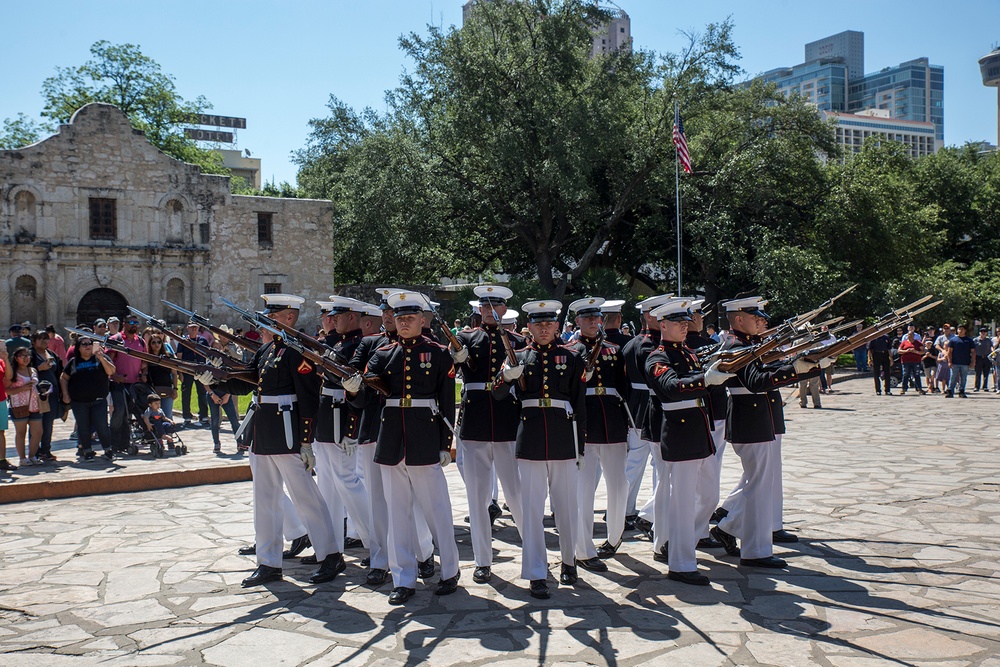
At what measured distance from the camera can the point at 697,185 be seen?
112 ft

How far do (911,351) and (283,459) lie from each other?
68.2ft

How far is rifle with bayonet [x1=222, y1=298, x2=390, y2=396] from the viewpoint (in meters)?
6.68

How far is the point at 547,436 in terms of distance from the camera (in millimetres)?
6617

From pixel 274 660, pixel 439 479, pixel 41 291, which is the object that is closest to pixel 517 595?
pixel 439 479

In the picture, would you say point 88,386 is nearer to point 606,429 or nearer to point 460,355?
point 460,355

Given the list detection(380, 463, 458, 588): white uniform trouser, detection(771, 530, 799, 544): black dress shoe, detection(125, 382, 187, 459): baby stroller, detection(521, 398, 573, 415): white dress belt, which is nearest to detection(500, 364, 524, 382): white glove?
detection(521, 398, 573, 415): white dress belt

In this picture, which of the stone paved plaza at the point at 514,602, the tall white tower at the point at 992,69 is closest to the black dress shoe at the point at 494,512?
the stone paved plaza at the point at 514,602

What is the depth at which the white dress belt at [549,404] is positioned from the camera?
6707mm

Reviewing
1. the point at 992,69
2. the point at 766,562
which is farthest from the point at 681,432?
the point at 992,69

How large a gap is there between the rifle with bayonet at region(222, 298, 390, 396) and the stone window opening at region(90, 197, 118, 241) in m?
25.4

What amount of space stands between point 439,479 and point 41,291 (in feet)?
87.8

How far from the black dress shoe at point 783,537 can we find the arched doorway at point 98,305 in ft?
87.4

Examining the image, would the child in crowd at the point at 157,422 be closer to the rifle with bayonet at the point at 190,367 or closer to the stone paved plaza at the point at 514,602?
the stone paved plaza at the point at 514,602

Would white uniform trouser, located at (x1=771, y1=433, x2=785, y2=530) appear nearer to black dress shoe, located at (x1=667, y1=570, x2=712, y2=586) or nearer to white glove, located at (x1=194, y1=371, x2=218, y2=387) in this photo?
black dress shoe, located at (x1=667, y1=570, x2=712, y2=586)
